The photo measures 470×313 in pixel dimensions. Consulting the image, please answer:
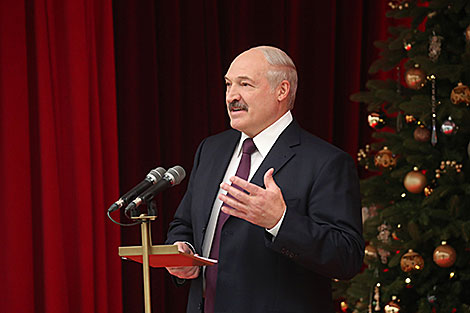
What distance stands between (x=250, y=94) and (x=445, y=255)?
4.90 feet

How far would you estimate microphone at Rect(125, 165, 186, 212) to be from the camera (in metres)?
1.57

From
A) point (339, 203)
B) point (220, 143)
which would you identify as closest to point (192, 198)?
point (220, 143)

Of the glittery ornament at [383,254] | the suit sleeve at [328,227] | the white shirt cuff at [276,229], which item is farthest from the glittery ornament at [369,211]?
the white shirt cuff at [276,229]

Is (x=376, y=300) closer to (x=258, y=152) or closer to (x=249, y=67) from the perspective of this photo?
(x=258, y=152)

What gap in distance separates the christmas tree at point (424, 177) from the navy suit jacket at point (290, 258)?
118cm

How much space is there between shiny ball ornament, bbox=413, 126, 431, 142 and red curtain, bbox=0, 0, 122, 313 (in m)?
1.75

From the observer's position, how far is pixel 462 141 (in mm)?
3105

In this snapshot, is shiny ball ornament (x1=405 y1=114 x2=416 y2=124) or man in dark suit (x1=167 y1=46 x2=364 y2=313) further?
shiny ball ornament (x1=405 y1=114 x2=416 y2=124)

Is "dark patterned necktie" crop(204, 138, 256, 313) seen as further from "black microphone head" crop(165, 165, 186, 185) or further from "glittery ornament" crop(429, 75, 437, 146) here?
"glittery ornament" crop(429, 75, 437, 146)

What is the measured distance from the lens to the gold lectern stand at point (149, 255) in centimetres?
158

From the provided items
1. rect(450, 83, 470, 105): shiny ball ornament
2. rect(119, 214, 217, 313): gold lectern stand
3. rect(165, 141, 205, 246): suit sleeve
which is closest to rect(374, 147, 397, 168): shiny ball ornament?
rect(450, 83, 470, 105): shiny ball ornament

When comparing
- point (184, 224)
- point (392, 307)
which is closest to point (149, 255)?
point (184, 224)

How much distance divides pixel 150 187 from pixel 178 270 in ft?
1.65

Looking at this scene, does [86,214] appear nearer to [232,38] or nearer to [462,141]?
[232,38]
